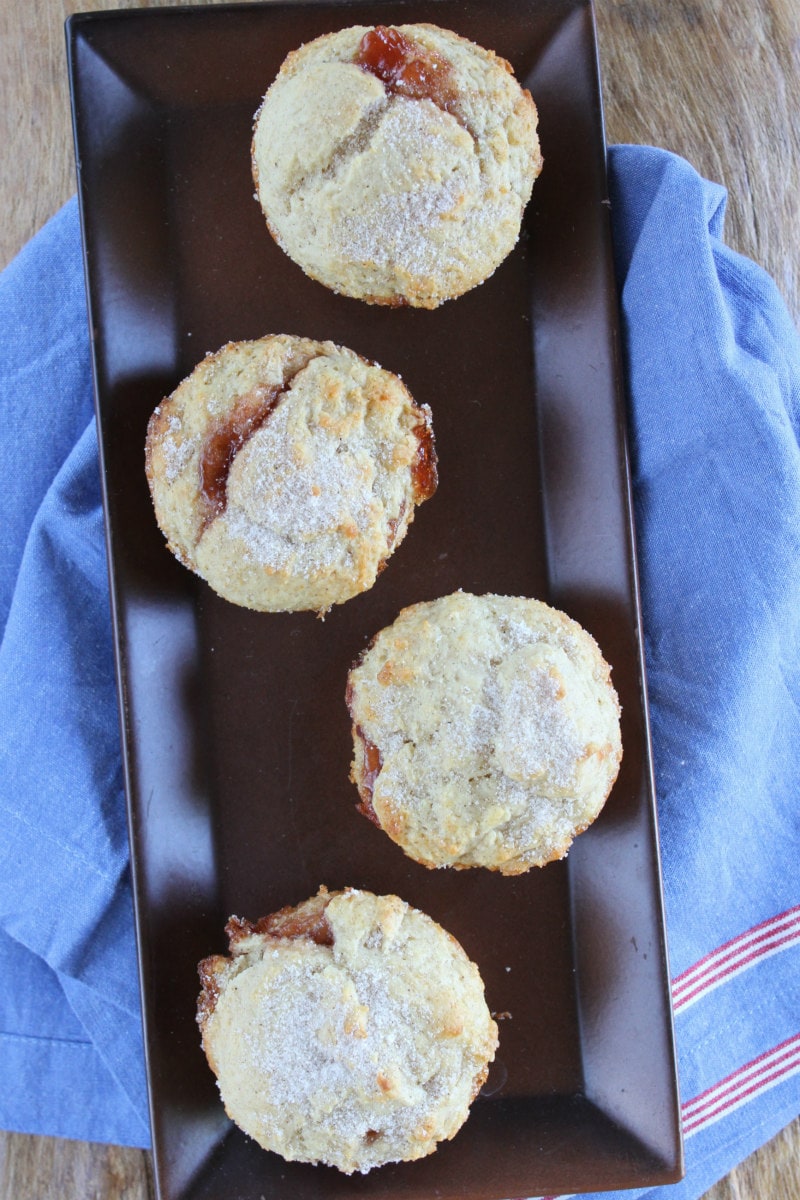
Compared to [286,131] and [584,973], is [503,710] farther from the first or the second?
[286,131]

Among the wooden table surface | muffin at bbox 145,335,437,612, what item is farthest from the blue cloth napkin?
muffin at bbox 145,335,437,612

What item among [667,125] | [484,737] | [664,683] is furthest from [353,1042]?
[667,125]

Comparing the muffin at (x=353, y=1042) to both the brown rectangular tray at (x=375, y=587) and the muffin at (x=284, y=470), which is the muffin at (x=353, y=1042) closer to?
the brown rectangular tray at (x=375, y=587)

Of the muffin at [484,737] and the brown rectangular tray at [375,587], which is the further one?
the brown rectangular tray at [375,587]

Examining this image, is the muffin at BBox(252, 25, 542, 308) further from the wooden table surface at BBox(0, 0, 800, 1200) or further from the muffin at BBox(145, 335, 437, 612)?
the wooden table surface at BBox(0, 0, 800, 1200)

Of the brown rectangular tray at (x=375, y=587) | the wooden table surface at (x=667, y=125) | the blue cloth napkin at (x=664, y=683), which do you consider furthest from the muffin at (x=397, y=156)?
the wooden table surface at (x=667, y=125)

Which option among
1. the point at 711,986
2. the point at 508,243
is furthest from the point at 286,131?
the point at 711,986
